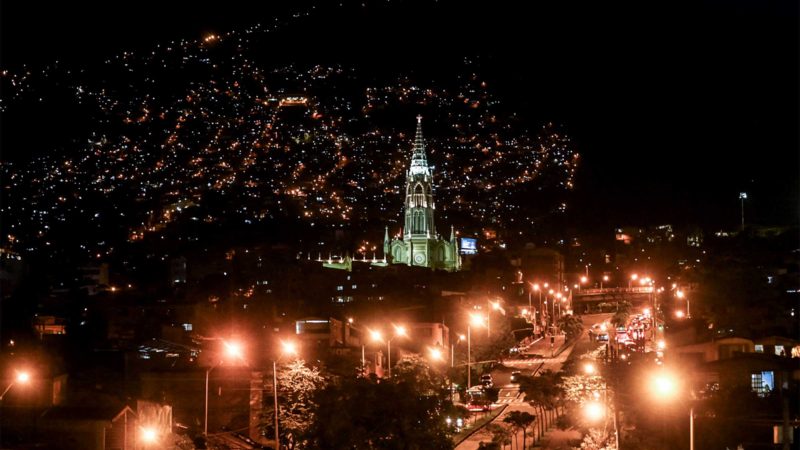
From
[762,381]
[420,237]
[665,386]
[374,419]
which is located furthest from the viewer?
[420,237]

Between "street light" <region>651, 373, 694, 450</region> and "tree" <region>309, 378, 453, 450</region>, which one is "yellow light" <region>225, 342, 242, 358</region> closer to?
"tree" <region>309, 378, 453, 450</region>

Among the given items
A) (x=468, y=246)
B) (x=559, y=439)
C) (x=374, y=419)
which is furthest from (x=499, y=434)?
(x=468, y=246)

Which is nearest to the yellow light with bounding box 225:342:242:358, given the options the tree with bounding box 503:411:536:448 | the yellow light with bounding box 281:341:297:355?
the yellow light with bounding box 281:341:297:355

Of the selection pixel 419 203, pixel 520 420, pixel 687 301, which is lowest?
pixel 520 420

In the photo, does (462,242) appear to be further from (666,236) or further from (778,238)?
(778,238)

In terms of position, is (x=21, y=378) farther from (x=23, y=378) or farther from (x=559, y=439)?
(x=559, y=439)

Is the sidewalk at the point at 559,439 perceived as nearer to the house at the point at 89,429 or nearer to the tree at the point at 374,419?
the tree at the point at 374,419

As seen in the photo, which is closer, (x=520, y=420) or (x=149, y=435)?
(x=149, y=435)

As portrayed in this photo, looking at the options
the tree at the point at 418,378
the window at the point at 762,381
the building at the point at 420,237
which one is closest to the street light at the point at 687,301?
the window at the point at 762,381
